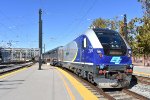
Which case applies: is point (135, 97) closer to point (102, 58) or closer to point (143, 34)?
point (102, 58)

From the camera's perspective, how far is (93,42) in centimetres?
1828

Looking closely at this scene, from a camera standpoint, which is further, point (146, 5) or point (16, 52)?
point (16, 52)

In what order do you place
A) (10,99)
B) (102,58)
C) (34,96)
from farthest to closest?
(102,58)
(34,96)
(10,99)

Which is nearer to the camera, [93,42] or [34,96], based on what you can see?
[34,96]

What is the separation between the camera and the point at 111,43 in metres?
18.0

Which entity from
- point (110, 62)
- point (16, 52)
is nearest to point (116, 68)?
point (110, 62)

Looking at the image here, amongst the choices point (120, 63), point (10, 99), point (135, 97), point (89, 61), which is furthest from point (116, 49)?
point (10, 99)

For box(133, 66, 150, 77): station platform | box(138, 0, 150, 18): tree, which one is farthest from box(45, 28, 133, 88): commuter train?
box(138, 0, 150, 18): tree

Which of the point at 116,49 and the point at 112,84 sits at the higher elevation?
the point at 116,49

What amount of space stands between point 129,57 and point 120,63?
633mm

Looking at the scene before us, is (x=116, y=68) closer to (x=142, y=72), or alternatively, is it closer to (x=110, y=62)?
(x=110, y=62)

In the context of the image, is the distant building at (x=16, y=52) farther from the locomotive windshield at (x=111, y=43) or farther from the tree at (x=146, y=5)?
the locomotive windshield at (x=111, y=43)

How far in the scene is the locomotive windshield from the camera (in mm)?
17703

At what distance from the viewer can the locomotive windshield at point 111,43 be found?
58.1ft
